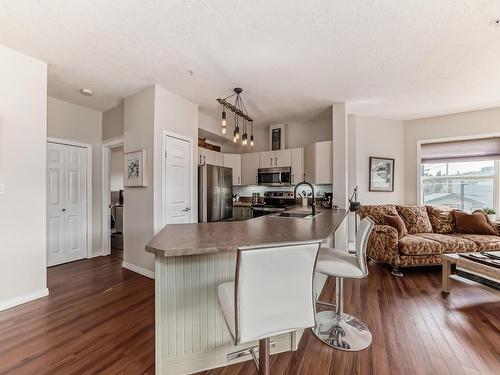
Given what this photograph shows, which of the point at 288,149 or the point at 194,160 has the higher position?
the point at 288,149

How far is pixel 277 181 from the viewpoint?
477 centimetres

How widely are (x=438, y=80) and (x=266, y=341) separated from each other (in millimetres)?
3674

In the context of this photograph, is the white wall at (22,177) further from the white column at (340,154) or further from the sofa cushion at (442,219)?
the sofa cushion at (442,219)

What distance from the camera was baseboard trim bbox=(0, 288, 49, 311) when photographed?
2.28 meters

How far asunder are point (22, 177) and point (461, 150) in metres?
6.65

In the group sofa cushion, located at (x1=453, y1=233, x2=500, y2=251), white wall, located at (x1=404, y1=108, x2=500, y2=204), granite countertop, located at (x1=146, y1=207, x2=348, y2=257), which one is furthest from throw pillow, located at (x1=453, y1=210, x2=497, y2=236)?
granite countertop, located at (x1=146, y1=207, x2=348, y2=257)

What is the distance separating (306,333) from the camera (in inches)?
75.6

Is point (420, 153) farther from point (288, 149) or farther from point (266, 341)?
point (266, 341)

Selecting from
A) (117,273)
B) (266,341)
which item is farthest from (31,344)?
(266,341)

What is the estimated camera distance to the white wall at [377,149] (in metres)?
4.52

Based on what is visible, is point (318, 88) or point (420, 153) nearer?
point (318, 88)

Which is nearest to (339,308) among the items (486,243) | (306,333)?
(306,333)

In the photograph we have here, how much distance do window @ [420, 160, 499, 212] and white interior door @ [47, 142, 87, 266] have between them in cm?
632

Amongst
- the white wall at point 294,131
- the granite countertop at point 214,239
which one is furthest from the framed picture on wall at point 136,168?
the granite countertop at point 214,239
